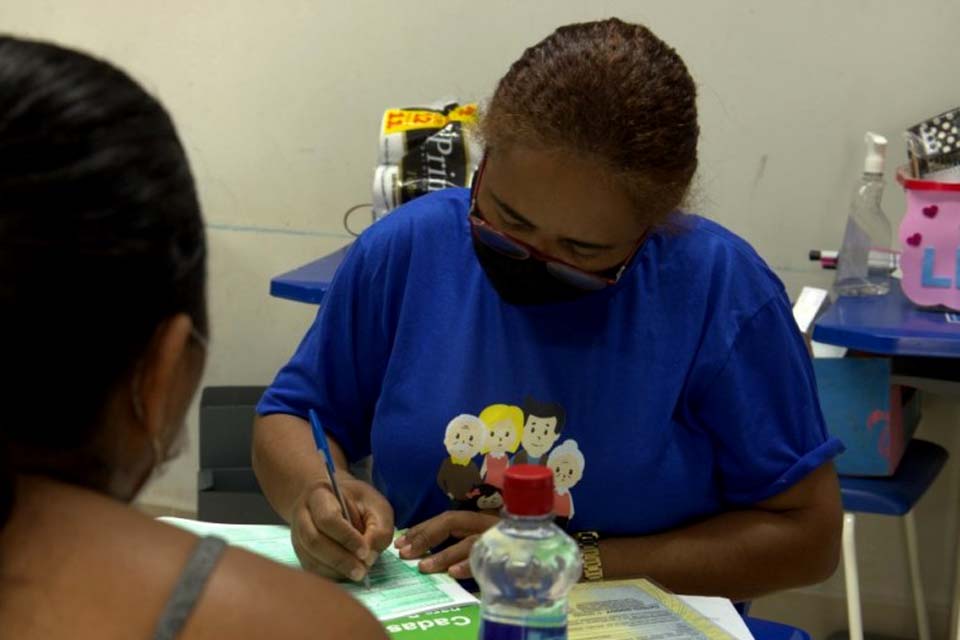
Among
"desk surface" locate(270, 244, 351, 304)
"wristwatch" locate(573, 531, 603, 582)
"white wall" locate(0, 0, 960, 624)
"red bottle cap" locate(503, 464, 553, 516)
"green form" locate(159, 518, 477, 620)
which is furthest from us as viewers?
"white wall" locate(0, 0, 960, 624)

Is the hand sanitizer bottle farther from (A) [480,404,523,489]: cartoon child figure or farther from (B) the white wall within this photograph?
(A) [480,404,523,489]: cartoon child figure

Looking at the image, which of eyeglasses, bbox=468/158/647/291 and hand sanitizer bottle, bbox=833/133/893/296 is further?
hand sanitizer bottle, bbox=833/133/893/296

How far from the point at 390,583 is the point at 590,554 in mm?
242

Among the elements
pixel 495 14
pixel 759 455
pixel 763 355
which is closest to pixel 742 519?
pixel 759 455

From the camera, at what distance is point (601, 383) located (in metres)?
1.43

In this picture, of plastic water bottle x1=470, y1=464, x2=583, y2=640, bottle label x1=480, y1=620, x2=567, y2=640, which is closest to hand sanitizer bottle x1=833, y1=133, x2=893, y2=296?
plastic water bottle x1=470, y1=464, x2=583, y2=640

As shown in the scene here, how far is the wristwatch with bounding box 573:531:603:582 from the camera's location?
4.47 ft

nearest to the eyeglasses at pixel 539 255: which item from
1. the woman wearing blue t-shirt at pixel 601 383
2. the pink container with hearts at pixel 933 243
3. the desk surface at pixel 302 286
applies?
the woman wearing blue t-shirt at pixel 601 383

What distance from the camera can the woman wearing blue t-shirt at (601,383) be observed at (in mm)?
1365

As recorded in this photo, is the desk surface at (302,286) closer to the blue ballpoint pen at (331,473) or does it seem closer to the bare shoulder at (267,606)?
the blue ballpoint pen at (331,473)

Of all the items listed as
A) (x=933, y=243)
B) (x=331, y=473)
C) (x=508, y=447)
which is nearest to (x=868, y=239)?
(x=933, y=243)

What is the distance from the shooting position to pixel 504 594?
109cm

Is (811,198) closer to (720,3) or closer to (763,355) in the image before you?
(720,3)

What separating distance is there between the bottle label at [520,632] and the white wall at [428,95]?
5.03 ft
